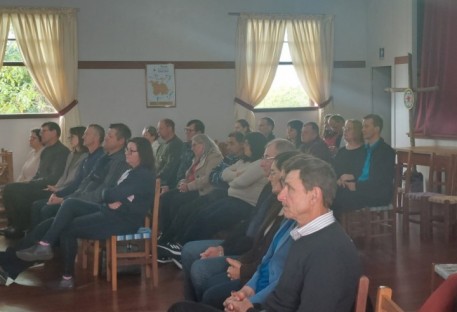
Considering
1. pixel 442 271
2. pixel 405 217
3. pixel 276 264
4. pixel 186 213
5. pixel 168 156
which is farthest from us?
pixel 168 156

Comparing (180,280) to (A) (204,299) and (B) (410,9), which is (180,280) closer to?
(A) (204,299)

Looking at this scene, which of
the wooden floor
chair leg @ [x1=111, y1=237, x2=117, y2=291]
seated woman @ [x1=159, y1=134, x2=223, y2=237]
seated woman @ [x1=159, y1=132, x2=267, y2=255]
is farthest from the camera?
seated woman @ [x1=159, y1=134, x2=223, y2=237]

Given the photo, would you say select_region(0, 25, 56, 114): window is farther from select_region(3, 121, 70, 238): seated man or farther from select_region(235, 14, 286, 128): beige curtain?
select_region(235, 14, 286, 128): beige curtain

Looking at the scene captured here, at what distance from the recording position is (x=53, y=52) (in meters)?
9.46

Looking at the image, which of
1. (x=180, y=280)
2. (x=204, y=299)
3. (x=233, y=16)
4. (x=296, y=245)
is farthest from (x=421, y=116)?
(x=296, y=245)

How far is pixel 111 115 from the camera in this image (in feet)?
32.3

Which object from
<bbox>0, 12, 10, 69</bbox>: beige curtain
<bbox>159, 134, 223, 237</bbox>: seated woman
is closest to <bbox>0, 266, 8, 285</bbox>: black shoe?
<bbox>159, 134, 223, 237</bbox>: seated woman

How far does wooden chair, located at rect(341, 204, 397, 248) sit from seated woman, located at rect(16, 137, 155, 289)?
2.05m

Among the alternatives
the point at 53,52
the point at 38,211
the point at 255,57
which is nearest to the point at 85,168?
the point at 38,211

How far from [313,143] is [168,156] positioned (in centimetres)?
163

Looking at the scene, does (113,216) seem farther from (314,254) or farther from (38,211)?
(314,254)

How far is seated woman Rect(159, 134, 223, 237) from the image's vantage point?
665 cm

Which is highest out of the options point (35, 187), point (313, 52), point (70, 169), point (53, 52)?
point (313, 52)

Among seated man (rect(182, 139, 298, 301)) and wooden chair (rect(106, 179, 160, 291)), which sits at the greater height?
seated man (rect(182, 139, 298, 301))
